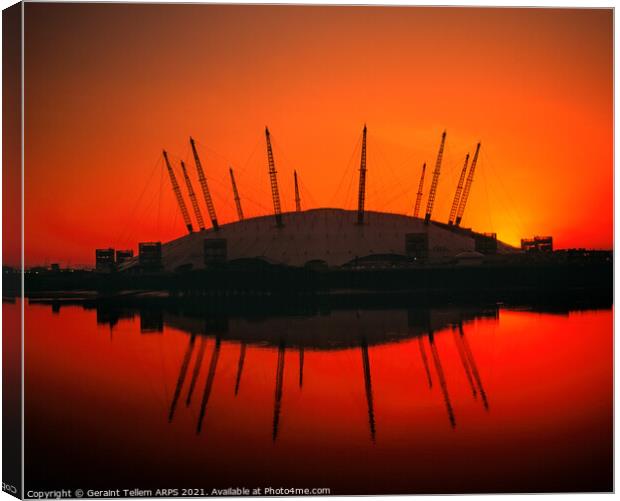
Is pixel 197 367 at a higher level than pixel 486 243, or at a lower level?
lower

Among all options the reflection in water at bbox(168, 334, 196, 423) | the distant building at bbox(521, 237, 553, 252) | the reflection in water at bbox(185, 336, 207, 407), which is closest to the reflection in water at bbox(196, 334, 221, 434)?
the reflection in water at bbox(185, 336, 207, 407)

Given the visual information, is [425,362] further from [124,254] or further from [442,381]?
[124,254]

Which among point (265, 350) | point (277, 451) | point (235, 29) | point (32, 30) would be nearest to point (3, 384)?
point (277, 451)

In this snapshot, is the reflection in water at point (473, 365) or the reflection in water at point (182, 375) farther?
the reflection in water at point (473, 365)

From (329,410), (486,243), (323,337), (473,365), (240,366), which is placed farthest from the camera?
(486,243)

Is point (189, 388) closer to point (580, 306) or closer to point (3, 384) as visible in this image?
point (3, 384)

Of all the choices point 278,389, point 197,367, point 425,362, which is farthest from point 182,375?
point 425,362

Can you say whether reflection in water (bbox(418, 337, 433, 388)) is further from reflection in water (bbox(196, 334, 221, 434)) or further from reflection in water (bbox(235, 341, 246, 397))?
reflection in water (bbox(196, 334, 221, 434))

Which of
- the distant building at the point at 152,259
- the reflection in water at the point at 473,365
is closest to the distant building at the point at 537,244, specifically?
the distant building at the point at 152,259

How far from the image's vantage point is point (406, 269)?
186 feet

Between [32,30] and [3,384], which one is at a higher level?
[32,30]

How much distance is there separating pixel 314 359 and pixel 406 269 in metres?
33.1

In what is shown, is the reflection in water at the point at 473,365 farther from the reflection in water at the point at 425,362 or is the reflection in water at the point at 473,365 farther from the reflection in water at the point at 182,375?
the reflection in water at the point at 182,375

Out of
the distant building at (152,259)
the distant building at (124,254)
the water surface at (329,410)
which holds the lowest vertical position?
the water surface at (329,410)
